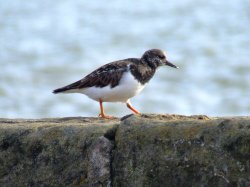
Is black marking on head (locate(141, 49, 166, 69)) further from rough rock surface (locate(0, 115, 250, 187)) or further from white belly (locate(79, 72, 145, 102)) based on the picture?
rough rock surface (locate(0, 115, 250, 187))

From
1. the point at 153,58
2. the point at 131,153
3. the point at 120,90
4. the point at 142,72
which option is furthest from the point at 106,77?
the point at 131,153

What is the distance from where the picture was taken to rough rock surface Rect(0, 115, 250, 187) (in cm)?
436

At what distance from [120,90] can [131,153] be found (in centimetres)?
214

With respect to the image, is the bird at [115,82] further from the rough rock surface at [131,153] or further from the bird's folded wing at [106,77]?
the rough rock surface at [131,153]

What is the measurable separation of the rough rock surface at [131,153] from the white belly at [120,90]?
160 centimetres

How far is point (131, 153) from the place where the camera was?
15.1 ft

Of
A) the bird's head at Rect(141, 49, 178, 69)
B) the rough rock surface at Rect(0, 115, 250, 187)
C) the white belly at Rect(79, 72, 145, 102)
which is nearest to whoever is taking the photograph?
the rough rock surface at Rect(0, 115, 250, 187)

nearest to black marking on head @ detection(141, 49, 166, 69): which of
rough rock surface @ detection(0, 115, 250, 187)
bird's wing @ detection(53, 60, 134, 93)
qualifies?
bird's wing @ detection(53, 60, 134, 93)

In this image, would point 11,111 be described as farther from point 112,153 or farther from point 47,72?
point 112,153

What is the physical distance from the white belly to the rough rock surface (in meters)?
1.60

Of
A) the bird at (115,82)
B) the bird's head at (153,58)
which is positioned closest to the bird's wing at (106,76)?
the bird at (115,82)

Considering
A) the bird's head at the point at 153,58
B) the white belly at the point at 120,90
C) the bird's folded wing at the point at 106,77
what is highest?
the bird's head at the point at 153,58

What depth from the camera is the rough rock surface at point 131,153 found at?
14.3 feet

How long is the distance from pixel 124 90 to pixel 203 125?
7.54 ft
